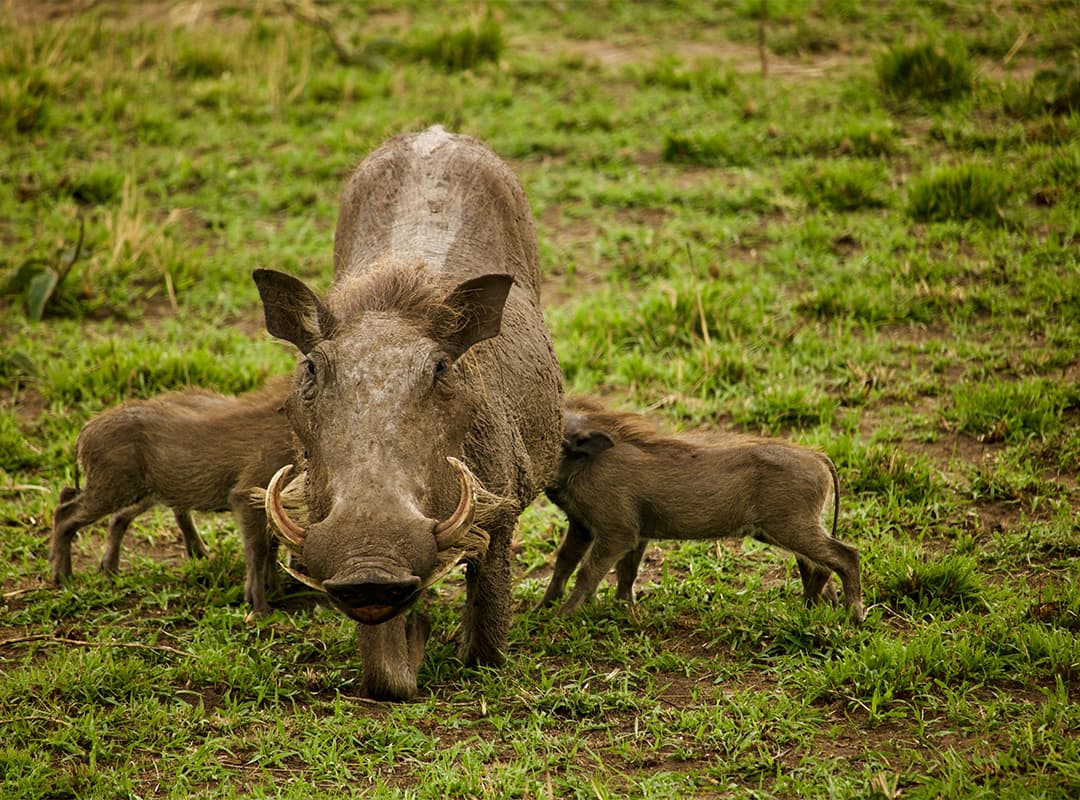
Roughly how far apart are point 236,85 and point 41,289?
3.37 metres

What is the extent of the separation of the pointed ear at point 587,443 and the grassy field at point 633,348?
551 millimetres

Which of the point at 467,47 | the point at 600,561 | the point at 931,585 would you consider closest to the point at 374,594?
the point at 600,561

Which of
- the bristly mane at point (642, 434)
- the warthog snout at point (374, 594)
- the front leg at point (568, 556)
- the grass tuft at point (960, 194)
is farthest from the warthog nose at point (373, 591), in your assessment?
the grass tuft at point (960, 194)

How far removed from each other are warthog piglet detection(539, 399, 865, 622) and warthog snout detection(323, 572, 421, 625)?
150cm

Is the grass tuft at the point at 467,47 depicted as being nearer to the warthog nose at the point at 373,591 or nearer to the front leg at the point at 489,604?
the front leg at the point at 489,604

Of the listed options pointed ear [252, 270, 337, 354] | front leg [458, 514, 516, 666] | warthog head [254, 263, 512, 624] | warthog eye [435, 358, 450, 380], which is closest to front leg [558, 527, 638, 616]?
front leg [458, 514, 516, 666]

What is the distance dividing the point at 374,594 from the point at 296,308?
39.0 inches

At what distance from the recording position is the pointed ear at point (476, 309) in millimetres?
3836

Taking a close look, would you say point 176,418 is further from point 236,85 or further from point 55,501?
point 236,85

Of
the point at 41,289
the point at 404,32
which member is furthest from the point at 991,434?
the point at 404,32

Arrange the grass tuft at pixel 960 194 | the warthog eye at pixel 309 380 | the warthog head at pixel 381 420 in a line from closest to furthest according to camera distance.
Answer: the warthog head at pixel 381 420 < the warthog eye at pixel 309 380 < the grass tuft at pixel 960 194

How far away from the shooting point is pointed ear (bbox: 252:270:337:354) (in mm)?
3809

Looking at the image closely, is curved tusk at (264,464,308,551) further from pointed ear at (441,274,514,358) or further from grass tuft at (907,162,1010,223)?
grass tuft at (907,162,1010,223)

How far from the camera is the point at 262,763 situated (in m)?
3.72
